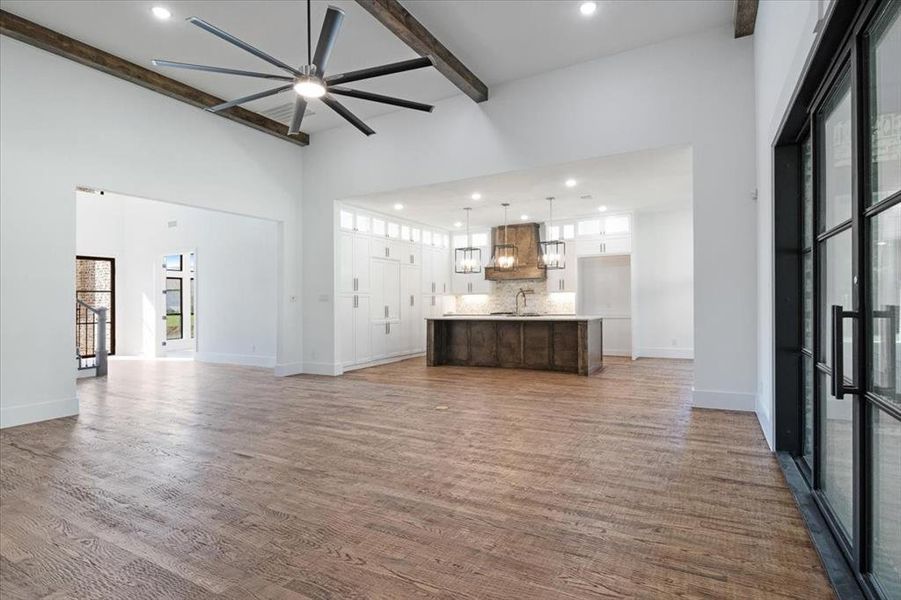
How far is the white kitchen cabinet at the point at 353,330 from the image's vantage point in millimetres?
7613

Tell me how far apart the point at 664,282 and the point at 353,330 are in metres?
6.07

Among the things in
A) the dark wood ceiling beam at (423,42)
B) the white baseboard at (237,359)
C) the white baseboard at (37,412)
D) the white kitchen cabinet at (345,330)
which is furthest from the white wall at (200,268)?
the dark wood ceiling beam at (423,42)

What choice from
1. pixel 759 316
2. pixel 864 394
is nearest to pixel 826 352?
pixel 864 394

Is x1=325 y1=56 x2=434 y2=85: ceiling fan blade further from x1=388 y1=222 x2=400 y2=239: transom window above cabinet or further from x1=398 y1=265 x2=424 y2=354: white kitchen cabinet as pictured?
x1=398 y1=265 x2=424 y2=354: white kitchen cabinet

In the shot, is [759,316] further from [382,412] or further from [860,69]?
[382,412]

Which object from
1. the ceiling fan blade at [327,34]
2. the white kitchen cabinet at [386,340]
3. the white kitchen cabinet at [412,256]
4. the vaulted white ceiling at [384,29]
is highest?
the vaulted white ceiling at [384,29]

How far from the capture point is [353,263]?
7926 millimetres

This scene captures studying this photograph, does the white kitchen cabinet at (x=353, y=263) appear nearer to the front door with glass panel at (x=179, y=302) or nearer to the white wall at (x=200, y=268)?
the white wall at (x=200, y=268)

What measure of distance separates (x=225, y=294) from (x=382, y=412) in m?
6.12

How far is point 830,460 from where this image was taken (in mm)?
2328

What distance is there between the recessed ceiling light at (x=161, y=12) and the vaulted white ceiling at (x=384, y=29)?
1.7 inches

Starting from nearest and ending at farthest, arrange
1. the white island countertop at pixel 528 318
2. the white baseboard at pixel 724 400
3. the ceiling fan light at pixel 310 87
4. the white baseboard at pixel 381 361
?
1. the ceiling fan light at pixel 310 87
2. the white baseboard at pixel 724 400
3. the white island countertop at pixel 528 318
4. the white baseboard at pixel 381 361

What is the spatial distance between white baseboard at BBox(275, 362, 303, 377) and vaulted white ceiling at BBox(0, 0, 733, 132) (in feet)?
13.6

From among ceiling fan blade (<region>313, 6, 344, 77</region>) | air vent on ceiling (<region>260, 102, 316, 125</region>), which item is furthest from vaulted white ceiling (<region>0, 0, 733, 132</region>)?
ceiling fan blade (<region>313, 6, 344, 77</region>)
